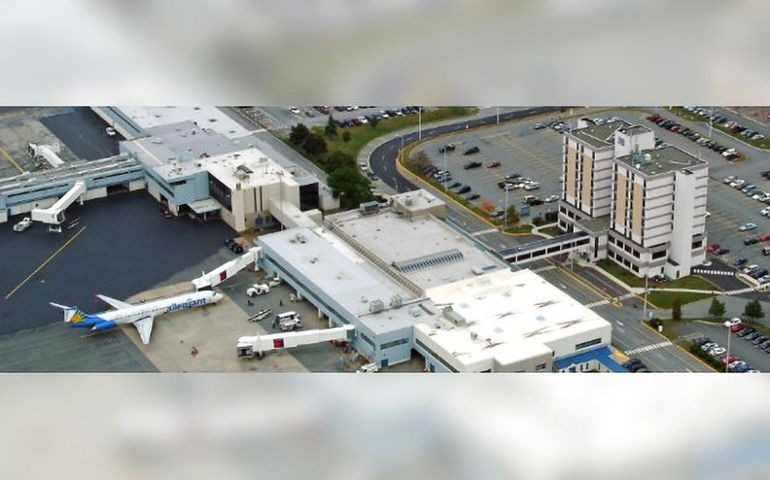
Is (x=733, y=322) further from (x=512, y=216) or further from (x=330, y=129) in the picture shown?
(x=330, y=129)

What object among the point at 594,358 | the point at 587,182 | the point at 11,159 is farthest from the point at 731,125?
the point at 11,159

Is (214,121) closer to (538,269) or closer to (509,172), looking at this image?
(509,172)

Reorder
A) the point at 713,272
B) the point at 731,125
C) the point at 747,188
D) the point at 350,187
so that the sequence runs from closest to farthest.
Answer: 1. the point at 713,272
2. the point at 350,187
3. the point at 747,188
4. the point at 731,125

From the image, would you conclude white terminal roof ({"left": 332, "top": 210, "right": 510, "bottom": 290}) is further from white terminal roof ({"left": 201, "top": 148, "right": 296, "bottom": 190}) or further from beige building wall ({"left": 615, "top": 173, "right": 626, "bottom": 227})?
beige building wall ({"left": 615, "top": 173, "right": 626, "bottom": 227})

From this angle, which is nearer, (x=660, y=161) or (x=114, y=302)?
(x=114, y=302)

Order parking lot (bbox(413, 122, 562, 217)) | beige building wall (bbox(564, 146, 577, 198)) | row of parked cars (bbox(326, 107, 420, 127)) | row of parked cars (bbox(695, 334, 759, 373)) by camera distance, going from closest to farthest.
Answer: row of parked cars (bbox(695, 334, 759, 373)), beige building wall (bbox(564, 146, 577, 198)), parking lot (bbox(413, 122, 562, 217)), row of parked cars (bbox(326, 107, 420, 127))

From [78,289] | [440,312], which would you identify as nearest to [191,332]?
[78,289]

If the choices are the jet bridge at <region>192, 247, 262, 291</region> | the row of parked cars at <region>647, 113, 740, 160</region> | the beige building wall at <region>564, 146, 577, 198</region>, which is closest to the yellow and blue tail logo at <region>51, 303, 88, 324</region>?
the jet bridge at <region>192, 247, 262, 291</region>
